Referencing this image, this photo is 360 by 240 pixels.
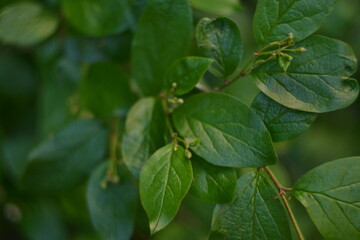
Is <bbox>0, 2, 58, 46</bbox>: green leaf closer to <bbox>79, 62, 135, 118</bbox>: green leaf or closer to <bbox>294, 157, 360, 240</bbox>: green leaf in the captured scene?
<bbox>79, 62, 135, 118</bbox>: green leaf

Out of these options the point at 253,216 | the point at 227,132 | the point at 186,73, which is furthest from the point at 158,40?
the point at 253,216

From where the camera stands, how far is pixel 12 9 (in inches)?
38.1

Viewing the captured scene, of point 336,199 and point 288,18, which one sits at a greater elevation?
point 288,18

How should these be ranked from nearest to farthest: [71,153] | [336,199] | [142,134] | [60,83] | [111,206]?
1. [336,199]
2. [142,134]
3. [111,206]
4. [71,153]
5. [60,83]

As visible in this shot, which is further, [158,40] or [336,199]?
[158,40]

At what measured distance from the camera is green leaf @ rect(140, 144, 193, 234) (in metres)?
0.58

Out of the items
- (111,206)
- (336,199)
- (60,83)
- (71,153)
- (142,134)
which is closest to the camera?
(336,199)

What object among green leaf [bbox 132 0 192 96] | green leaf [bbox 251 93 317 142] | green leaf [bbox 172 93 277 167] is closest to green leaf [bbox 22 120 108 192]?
green leaf [bbox 132 0 192 96]

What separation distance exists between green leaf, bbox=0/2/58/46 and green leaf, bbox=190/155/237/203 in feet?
1.81

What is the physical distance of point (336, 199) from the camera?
60cm

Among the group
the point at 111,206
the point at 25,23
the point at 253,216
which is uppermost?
the point at 25,23

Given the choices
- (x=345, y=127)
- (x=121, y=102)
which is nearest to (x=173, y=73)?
(x=121, y=102)

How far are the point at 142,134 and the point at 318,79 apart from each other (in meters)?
0.29

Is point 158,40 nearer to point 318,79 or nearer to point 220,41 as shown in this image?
point 220,41
